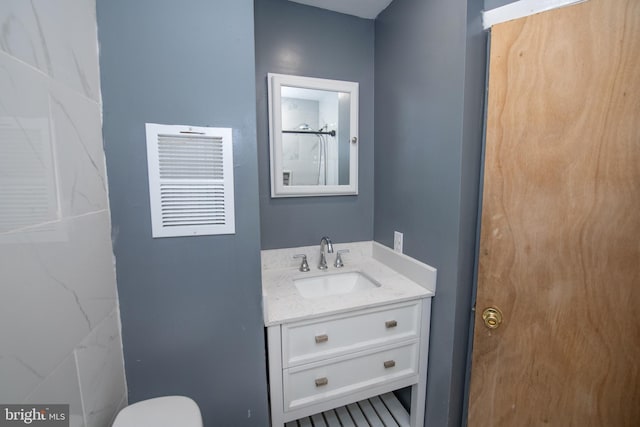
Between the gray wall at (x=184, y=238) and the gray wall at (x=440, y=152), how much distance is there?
0.84 meters

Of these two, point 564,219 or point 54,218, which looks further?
point 564,219

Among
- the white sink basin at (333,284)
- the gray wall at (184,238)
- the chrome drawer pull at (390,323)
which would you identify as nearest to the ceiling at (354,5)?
the gray wall at (184,238)

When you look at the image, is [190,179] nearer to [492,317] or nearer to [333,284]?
[333,284]

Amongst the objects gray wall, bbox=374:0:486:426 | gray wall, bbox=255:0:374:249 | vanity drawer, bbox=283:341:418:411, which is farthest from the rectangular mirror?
vanity drawer, bbox=283:341:418:411

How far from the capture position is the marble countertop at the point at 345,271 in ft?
3.69

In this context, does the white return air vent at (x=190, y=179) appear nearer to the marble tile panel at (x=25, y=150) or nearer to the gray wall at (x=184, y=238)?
the gray wall at (x=184, y=238)

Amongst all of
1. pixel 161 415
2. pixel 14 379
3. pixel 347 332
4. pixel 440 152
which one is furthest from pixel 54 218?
pixel 440 152

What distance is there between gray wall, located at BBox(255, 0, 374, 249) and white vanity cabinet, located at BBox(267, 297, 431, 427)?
61 cm

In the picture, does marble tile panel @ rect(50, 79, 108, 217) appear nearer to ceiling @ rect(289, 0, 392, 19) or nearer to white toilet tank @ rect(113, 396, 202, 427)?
white toilet tank @ rect(113, 396, 202, 427)

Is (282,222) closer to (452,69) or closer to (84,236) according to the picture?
(84,236)

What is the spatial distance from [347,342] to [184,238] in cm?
86

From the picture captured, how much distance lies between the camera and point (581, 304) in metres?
0.80

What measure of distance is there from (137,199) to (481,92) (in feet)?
4.71

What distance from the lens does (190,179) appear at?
938 mm
